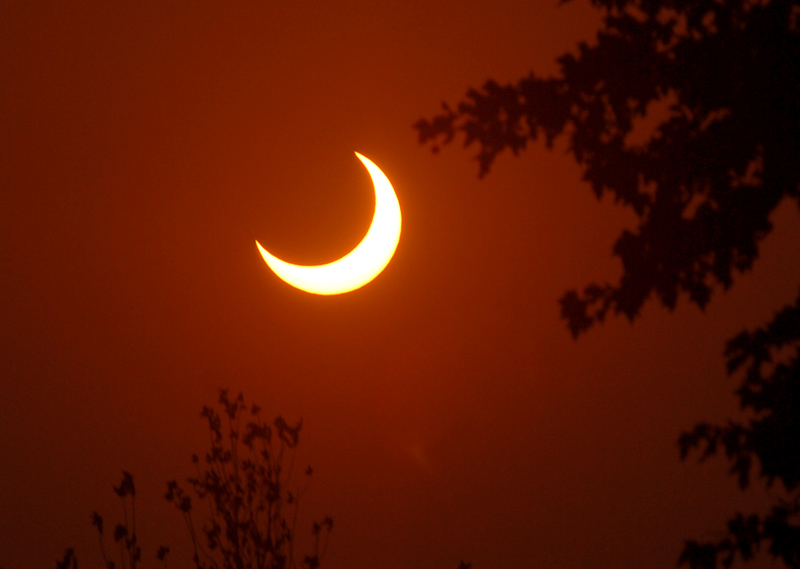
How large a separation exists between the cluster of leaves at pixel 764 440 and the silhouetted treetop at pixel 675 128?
0.34 m

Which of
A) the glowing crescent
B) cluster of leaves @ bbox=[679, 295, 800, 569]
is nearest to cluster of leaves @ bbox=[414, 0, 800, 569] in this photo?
cluster of leaves @ bbox=[679, 295, 800, 569]

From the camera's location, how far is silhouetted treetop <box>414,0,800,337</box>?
3.34 metres

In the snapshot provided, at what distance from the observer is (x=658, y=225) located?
3.50 metres

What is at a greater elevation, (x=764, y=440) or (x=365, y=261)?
(x=365, y=261)

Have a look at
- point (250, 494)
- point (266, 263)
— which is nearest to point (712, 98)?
point (250, 494)

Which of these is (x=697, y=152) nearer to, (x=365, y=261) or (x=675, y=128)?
(x=675, y=128)

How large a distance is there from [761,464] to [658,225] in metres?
1.08

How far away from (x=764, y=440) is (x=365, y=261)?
18.3 feet

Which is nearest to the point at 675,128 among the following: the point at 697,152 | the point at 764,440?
the point at 697,152

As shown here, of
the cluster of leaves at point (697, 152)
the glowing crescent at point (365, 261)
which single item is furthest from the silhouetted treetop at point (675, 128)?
the glowing crescent at point (365, 261)

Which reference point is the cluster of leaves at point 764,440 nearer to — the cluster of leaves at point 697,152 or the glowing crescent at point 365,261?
the cluster of leaves at point 697,152

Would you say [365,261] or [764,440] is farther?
[365,261]

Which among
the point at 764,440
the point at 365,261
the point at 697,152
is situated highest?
the point at 365,261

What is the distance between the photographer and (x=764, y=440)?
307cm
